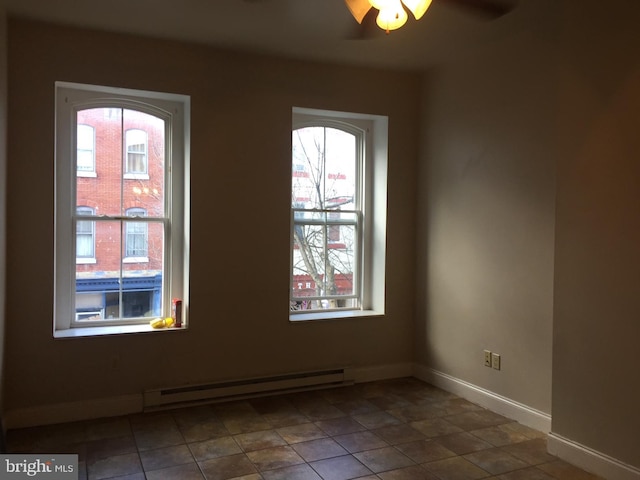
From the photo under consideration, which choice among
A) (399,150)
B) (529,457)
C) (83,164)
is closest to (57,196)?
(83,164)

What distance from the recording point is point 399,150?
15.3 ft

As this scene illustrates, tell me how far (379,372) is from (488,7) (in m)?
2.94

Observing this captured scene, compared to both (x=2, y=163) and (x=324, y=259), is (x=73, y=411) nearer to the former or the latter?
(x=2, y=163)

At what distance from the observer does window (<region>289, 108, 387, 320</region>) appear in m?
4.55

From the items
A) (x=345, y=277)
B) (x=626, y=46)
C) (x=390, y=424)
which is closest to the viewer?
(x=626, y=46)

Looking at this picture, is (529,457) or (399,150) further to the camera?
(399,150)

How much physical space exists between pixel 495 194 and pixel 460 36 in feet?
3.71

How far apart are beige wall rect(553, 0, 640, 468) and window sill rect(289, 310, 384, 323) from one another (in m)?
1.79

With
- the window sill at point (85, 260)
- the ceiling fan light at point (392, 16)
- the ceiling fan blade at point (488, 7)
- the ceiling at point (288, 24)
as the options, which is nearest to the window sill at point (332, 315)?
the window sill at point (85, 260)

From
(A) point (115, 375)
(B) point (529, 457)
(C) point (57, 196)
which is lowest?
(B) point (529, 457)

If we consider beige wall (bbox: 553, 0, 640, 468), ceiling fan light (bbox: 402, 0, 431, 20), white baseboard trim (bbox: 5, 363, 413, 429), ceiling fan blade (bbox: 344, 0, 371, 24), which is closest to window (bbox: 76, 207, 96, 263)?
white baseboard trim (bbox: 5, 363, 413, 429)

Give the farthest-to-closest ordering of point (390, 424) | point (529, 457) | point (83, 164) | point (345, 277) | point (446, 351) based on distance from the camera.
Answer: point (345, 277), point (446, 351), point (83, 164), point (390, 424), point (529, 457)

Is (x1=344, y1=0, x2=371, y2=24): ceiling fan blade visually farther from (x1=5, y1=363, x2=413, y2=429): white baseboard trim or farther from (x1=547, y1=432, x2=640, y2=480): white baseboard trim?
(x1=5, y1=363, x2=413, y2=429): white baseboard trim

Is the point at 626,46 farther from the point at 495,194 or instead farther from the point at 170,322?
the point at 170,322
